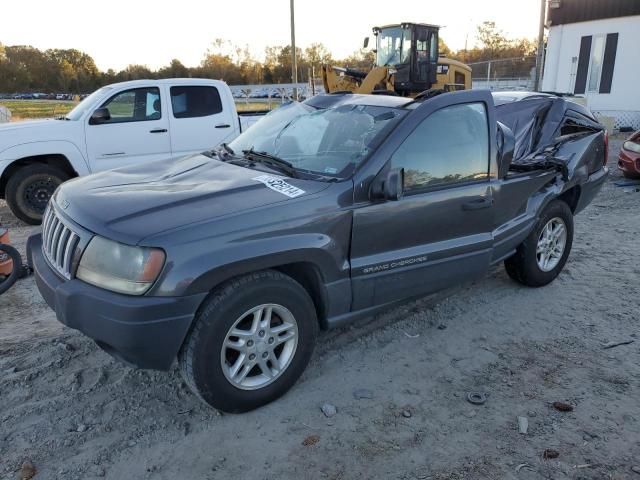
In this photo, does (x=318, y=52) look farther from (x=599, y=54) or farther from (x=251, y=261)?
(x=251, y=261)

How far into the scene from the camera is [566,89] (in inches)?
859

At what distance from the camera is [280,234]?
296 cm

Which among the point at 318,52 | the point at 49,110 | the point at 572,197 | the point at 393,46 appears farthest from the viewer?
the point at 318,52

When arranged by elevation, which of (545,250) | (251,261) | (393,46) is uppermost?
(393,46)

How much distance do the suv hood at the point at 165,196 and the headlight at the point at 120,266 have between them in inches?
2.4

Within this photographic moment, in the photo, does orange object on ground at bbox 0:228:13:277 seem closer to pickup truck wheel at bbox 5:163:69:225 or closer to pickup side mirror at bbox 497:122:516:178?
pickup truck wheel at bbox 5:163:69:225

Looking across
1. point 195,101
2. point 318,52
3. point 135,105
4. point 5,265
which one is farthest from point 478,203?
point 318,52

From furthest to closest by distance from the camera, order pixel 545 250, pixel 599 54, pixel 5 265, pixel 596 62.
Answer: pixel 596 62 → pixel 599 54 → pixel 545 250 → pixel 5 265

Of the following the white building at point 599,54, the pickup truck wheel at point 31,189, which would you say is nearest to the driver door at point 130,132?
the pickup truck wheel at point 31,189

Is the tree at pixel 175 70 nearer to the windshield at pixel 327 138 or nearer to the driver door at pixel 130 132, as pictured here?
the driver door at pixel 130 132

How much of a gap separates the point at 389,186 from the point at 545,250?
2.49 metres

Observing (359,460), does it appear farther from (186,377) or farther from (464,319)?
(464,319)

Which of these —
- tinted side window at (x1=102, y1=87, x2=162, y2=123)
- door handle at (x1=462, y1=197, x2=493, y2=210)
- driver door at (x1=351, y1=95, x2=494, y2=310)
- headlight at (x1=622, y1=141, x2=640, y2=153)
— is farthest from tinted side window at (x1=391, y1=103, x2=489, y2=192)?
headlight at (x1=622, y1=141, x2=640, y2=153)

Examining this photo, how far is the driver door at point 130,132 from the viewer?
301 inches
